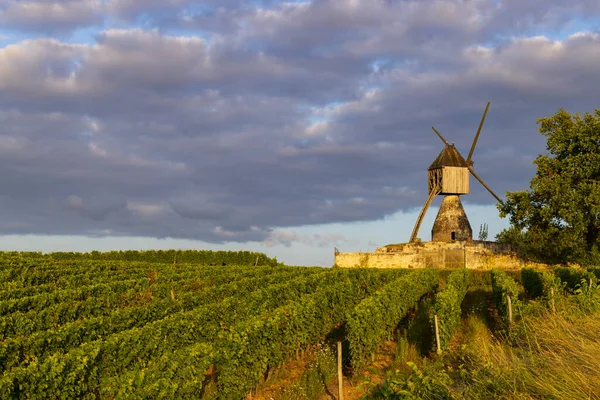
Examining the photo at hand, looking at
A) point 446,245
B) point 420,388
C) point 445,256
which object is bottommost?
point 420,388

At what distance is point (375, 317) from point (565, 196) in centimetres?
2722

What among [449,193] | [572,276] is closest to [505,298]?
[572,276]

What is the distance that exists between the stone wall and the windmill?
250 cm

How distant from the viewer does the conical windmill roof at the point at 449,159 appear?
57750 millimetres

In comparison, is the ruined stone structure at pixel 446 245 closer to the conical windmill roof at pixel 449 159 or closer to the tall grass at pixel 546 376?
the conical windmill roof at pixel 449 159

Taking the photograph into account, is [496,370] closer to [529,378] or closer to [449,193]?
[529,378]

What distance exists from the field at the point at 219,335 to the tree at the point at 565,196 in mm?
8975

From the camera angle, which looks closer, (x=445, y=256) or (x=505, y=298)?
(x=505, y=298)

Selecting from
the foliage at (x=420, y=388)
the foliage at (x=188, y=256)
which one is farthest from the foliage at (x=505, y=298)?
the foliage at (x=188, y=256)

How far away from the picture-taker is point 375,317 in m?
20.1

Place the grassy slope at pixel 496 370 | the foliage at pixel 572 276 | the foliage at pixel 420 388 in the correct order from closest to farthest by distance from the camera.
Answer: the grassy slope at pixel 496 370
the foliage at pixel 420 388
the foliage at pixel 572 276

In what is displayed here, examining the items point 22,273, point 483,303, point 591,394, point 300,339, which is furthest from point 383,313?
point 22,273

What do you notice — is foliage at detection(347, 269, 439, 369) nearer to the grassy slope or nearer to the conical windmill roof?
the grassy slope

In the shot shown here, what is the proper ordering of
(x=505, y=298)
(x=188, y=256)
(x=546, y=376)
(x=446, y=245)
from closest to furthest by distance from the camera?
(x=546, y=376), (x=505, y=298), (x=446, y=245), (x=188, y=256)
